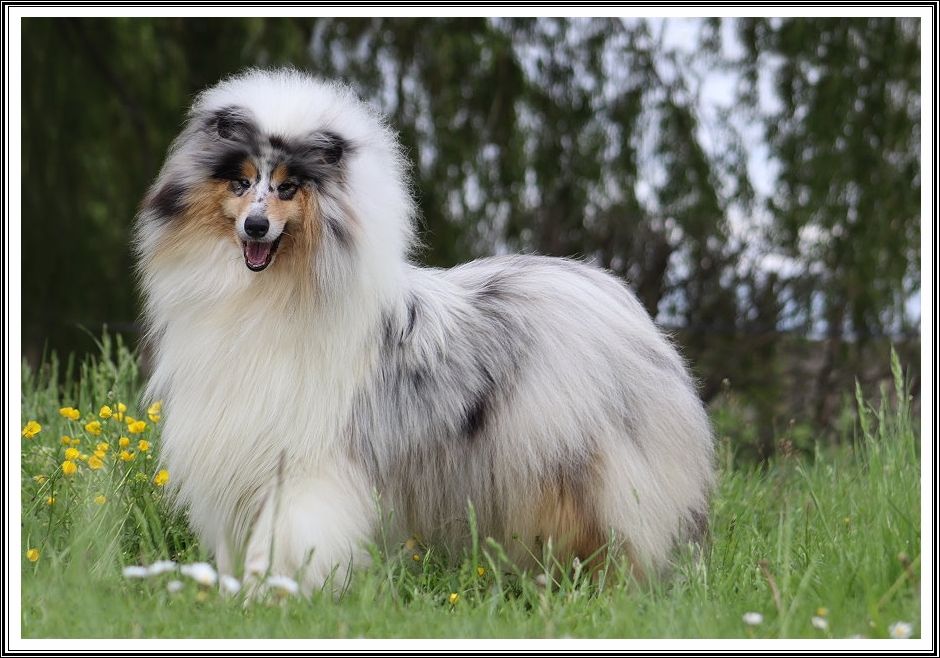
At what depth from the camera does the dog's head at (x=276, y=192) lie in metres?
3.78

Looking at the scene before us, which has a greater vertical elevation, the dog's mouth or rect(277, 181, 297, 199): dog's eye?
rect(277, 181, 297, 199): dog's eye

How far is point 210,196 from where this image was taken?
384 cm

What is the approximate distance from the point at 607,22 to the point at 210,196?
488 centimetres

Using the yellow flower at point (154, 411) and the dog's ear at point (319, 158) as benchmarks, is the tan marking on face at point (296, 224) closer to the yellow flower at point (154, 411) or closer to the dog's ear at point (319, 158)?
the dog's ear at point (319, 158)

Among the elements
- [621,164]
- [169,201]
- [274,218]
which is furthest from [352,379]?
[621,164]

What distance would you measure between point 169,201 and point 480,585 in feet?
5.78

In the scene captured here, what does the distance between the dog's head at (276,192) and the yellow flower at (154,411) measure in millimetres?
745

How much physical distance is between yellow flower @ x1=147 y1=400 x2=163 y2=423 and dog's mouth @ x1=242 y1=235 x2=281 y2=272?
892 mm

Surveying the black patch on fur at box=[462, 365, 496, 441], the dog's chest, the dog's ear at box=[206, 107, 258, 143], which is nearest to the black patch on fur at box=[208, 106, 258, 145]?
the dog's ear at box=[206, 107, 258, 143]

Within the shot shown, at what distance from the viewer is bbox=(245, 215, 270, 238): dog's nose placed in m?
3.69

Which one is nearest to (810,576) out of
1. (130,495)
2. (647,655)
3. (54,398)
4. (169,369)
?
(647,655)

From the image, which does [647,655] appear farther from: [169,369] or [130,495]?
[130,495]

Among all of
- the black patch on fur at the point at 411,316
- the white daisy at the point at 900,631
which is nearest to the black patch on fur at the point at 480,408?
the black patch on fur at the point at 411,316

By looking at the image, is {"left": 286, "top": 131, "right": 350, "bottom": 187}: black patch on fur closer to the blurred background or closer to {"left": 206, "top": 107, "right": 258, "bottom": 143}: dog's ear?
{"left": 206, "top": 107, "right": 258, "bottom": 143}: dog's ear
